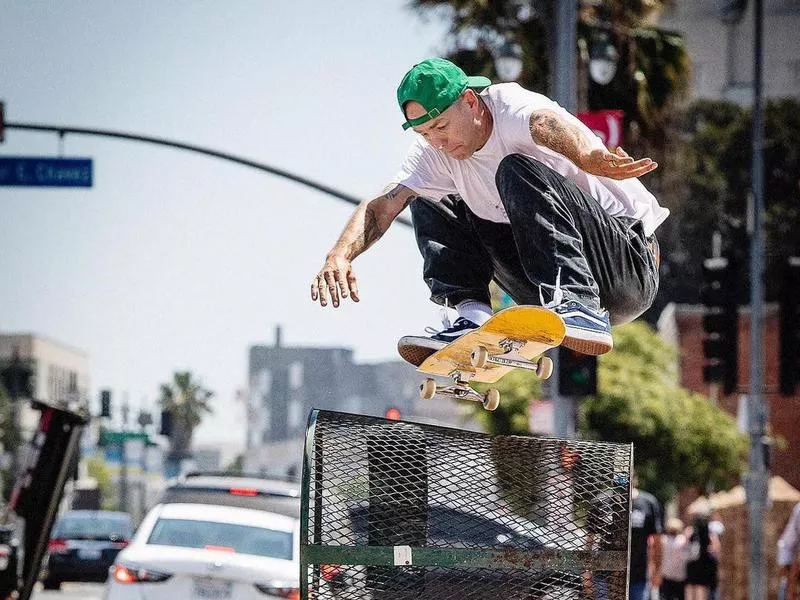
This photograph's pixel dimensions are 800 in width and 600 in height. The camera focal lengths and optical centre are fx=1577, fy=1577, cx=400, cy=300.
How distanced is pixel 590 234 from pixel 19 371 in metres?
107

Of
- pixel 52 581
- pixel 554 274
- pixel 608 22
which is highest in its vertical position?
pixel 608 22

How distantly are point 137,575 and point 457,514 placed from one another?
23.0 feet

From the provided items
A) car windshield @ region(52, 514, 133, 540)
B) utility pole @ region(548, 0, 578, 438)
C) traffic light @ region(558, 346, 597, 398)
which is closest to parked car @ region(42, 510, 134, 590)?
car windshield @ region(52, 514, 133, 540)

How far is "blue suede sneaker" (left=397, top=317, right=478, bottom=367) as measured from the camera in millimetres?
4688

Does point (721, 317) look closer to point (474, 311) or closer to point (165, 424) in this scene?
point (474, 311)

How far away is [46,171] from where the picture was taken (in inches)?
786

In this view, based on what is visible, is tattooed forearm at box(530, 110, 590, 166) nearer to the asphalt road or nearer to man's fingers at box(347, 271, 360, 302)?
man's fingers at box(347, 271, 360, 302)

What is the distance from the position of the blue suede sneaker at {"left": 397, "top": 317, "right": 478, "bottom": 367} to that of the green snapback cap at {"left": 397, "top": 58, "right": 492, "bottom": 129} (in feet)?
2.33

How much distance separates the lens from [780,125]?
57.9 m

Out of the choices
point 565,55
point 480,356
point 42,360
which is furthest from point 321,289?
point 42,360

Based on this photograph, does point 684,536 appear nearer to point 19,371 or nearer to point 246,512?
point 246,512

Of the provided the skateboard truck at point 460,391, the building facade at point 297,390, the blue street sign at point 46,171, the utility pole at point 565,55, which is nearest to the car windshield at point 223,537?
the utility pole at point 565,55

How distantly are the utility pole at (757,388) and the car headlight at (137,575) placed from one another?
36.6 ft

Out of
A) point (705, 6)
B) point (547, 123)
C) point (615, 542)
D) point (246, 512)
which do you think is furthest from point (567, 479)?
point (705, 6)
